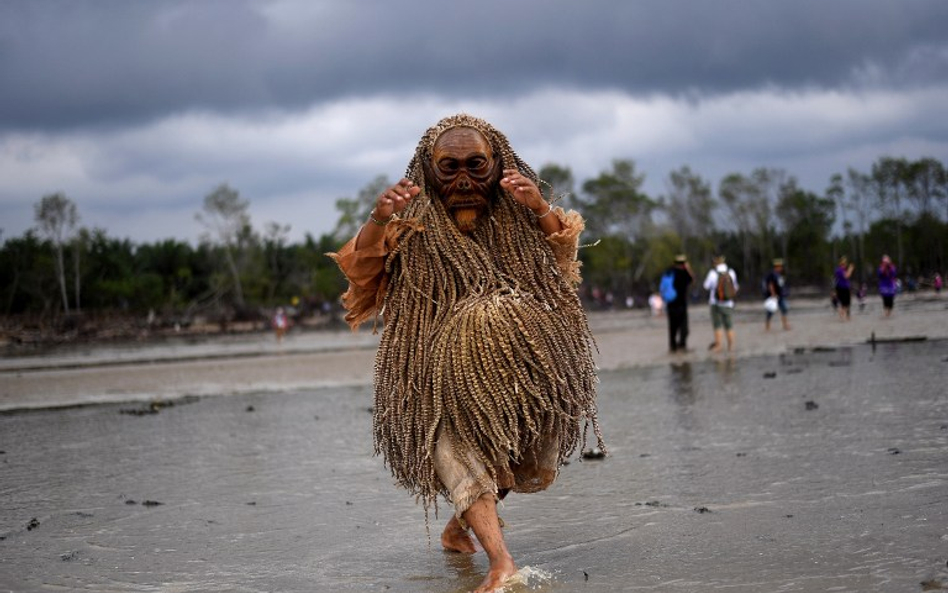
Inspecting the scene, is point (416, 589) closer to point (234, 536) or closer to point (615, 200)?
point (234, 536)

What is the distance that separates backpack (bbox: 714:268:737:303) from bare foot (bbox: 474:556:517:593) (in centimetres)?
1538

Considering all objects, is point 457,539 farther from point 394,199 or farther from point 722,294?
point 722,294

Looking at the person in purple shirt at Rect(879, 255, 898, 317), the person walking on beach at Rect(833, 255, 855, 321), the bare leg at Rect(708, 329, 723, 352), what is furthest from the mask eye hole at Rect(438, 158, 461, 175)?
the person in purple shirt at Rect(879, 255, 898, 317)

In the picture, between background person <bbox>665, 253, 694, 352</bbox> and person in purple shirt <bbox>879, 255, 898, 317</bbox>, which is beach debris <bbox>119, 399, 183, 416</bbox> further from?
person in purple shirt <bbox>879, 255, 898, 317</bbox>

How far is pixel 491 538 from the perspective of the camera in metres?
5.07

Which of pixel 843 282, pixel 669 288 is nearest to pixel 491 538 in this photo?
pixel 669 288

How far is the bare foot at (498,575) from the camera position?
4.95m

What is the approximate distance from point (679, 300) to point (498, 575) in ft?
53.9

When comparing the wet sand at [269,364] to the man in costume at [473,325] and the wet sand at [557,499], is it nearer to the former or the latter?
the wet sand at [557,499]

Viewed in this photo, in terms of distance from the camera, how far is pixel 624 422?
11.2m

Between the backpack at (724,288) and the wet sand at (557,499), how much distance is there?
4927mm

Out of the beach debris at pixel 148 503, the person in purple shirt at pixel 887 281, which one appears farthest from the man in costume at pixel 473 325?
the person in purple shirt at pixel 887 281

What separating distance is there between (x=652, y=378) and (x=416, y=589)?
444 inches

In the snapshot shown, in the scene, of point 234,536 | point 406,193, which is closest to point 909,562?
point 406,193
